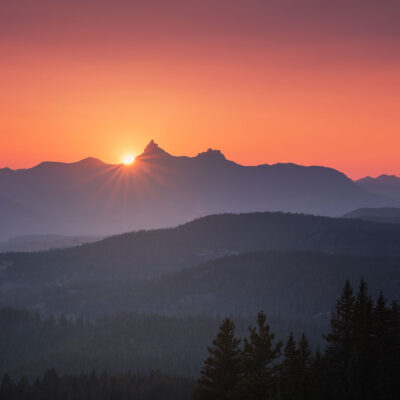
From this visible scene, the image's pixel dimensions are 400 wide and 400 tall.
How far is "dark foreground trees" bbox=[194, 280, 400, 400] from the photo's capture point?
171 feet

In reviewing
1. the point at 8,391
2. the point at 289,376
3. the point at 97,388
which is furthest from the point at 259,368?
the point at 97,388

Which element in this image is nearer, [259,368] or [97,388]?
[259,368]

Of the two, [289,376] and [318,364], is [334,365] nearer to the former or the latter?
[318,364]

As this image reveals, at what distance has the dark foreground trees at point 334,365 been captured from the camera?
171 ft

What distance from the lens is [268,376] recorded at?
52.9 metres

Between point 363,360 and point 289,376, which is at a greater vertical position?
point 363,360

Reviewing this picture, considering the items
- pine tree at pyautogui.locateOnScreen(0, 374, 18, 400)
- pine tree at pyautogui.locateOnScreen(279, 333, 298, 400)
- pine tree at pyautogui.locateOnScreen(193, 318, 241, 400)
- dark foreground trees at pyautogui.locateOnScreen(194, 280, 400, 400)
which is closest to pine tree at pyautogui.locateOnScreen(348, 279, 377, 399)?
dark foreground trees at pyautogui.locateOnScreen(194, 280, 400, 400)

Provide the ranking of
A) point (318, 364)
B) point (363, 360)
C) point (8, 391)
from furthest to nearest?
point (8, 391) → point (318, 364) → point (363, 360)

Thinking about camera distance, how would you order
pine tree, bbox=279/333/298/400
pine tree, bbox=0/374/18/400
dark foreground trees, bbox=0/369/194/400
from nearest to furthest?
1. pine tree, bbox=279/333/298/400
2. pine tree, bbox=0/374/18/400
3. dark foreground trees, bbox=0/369/194/400

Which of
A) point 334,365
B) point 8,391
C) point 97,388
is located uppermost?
point 334,365

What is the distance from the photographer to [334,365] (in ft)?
189

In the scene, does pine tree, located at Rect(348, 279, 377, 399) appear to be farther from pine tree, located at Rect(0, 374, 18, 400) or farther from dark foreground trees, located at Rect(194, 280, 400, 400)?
pine tree, located at Rect(0, 374, 18, 400)

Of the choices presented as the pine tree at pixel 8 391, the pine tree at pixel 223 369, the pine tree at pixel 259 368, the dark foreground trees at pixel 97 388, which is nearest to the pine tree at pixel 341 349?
the pine tree at pixel 259 368

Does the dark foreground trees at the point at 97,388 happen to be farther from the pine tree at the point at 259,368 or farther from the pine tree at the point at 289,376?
the pine tree at the point at 289,376
